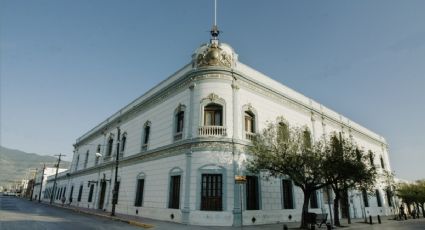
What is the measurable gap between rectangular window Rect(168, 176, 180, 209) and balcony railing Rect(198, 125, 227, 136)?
376cm

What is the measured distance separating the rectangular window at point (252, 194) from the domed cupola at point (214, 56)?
825cm

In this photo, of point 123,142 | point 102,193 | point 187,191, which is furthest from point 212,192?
point 102,193

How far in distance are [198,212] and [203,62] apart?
10.3m

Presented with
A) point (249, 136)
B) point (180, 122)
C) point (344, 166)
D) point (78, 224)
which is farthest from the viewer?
point (180, 122)

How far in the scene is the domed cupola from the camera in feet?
63.3

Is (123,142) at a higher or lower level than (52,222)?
higher

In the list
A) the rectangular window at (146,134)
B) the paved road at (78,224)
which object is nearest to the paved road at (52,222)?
the paved road at (78,224)

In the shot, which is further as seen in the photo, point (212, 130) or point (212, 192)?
point (212, 130)

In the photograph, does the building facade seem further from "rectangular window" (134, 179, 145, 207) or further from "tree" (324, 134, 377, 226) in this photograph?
"tree" (324, 134, 377, 226)

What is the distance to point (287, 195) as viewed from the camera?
67.2ft

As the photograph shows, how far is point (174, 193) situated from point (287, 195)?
865 centimetres

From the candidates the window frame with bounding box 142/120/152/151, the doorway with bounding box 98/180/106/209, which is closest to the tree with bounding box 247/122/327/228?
the window frame with bounding box 142/120/152/151

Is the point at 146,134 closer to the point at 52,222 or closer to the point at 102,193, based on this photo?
the point at 52,222

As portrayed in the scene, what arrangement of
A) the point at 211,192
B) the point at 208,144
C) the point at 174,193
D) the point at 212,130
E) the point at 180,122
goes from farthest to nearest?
the point at 180,122, the point at 174,193, the point at 212,130, the point at 208,144, the point at 211,192
